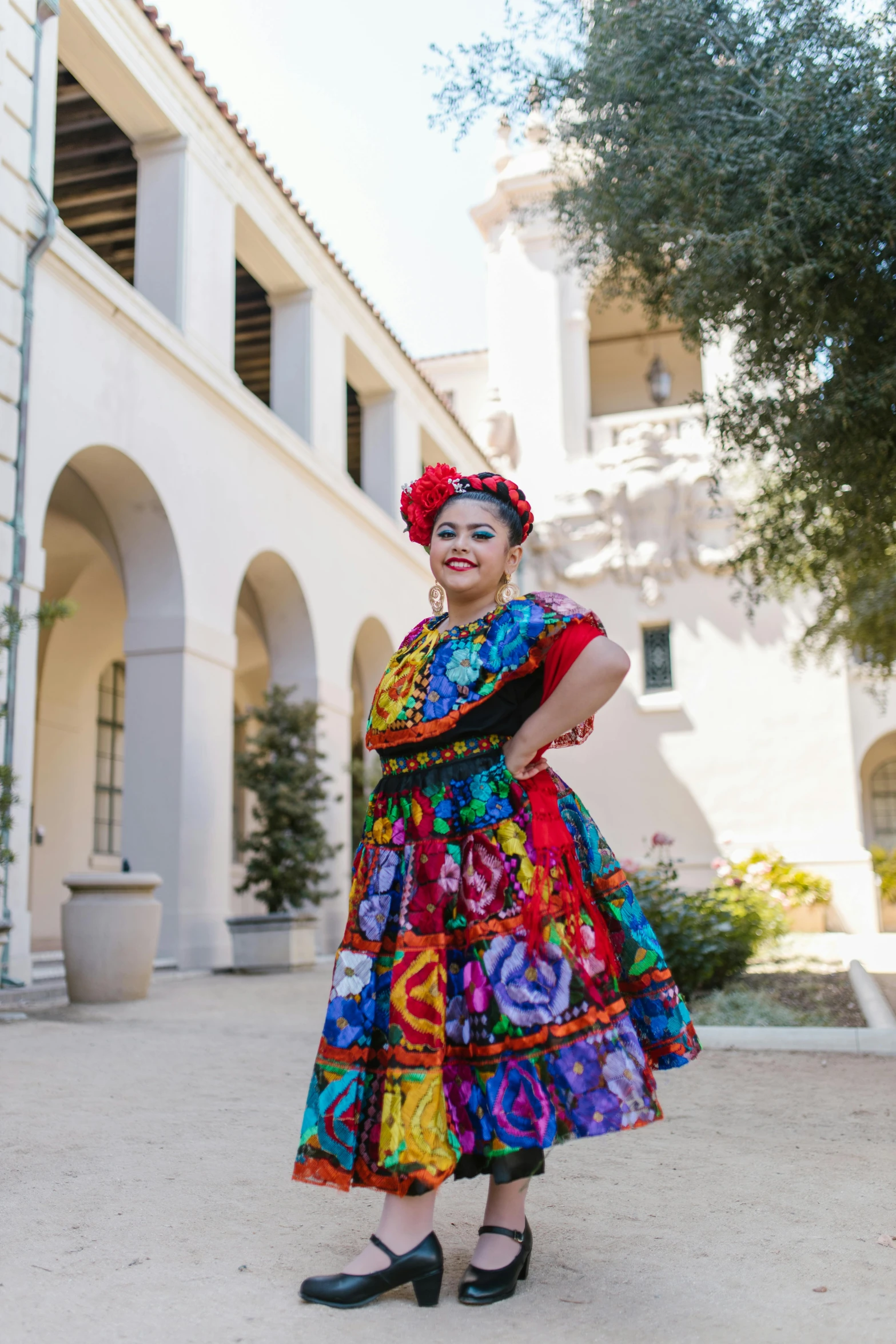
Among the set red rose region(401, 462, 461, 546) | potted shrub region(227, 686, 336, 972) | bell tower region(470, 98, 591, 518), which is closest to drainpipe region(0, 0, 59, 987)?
potted shrub region(227, 686, 336, 972)

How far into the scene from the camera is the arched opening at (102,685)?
10.0 metres

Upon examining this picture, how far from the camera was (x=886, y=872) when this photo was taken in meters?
16.6

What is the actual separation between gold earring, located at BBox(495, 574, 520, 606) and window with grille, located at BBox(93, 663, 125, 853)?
12831 mm

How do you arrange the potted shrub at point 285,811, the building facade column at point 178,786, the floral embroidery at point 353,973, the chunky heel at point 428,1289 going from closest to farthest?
the chunky heel at point 428,1289
the floral embroidery at point 353,973
the building facade column at point 178,786
the potted shrub at point 285,811

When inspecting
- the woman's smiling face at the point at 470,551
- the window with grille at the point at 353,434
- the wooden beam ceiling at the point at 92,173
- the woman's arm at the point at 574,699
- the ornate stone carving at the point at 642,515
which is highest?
the wooden beam ceiling at the point at 92,173

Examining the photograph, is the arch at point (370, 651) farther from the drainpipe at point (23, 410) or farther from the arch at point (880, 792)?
the arch at point (880, 792)

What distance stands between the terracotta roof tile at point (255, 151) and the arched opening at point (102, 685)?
393cm

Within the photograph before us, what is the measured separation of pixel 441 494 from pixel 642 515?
16312mm

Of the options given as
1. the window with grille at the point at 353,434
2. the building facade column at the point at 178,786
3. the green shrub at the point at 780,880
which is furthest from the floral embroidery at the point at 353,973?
the window with grille at the point at 353,434

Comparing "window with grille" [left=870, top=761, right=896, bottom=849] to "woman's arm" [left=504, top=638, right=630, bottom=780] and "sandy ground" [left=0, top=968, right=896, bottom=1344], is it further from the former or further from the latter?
"woman's arm" [left=504, top=638, right=630, bottom=780]

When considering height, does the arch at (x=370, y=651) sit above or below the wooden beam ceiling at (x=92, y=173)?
below

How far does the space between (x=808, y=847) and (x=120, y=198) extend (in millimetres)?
12609

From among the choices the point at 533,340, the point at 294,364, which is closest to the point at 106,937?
the point at 294,364

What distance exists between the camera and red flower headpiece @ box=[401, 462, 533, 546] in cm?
270
